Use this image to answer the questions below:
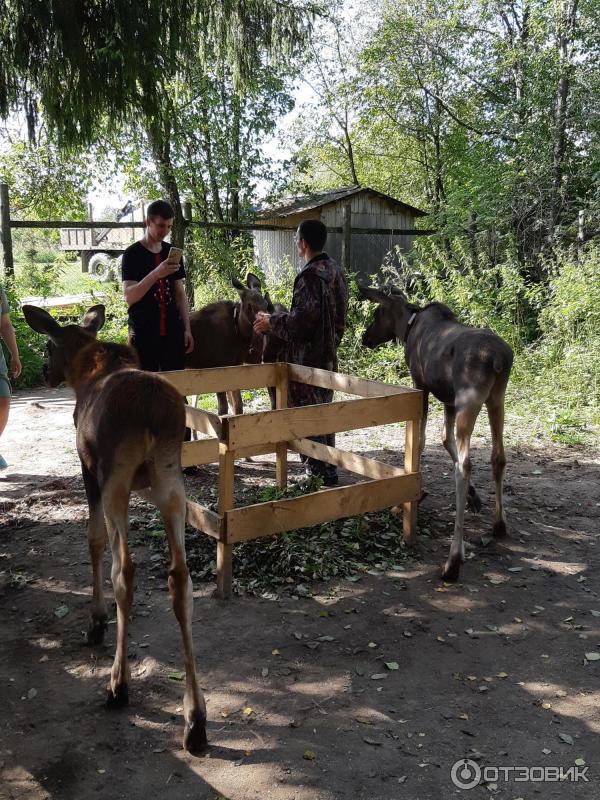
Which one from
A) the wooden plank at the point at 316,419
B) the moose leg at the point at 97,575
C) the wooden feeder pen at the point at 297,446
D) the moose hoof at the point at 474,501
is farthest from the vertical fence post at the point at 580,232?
the moose leg at the point at 97,575

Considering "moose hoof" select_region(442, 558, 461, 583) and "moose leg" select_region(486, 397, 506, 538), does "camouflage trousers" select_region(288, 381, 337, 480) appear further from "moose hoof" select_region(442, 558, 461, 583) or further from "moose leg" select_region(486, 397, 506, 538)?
"moose hoof" select_region(442, 558, 461, 583)

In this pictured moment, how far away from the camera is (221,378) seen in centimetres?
568

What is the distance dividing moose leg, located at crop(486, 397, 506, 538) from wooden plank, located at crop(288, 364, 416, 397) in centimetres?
77

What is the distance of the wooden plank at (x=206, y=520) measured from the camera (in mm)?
4352

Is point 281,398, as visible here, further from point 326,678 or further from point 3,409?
point 326,678

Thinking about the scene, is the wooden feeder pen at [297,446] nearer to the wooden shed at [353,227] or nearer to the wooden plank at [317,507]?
the wooden plank at [317,507]

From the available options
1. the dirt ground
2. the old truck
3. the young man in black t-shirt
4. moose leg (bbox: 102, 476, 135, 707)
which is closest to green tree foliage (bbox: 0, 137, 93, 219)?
the old truck

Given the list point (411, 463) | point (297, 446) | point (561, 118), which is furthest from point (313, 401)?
point (561, 118)

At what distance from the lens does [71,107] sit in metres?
5.61

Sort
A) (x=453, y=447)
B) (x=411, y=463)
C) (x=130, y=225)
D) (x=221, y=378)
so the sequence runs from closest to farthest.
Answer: (x=411, y=463)
(x=221, y=378)
(x=453, y=447)
(x=130, y=225)

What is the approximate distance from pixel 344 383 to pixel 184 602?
265 centimetres

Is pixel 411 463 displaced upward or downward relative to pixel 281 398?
downward

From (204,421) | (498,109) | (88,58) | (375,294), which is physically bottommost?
(204,421)

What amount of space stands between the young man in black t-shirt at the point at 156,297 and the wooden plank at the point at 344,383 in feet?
3.66
